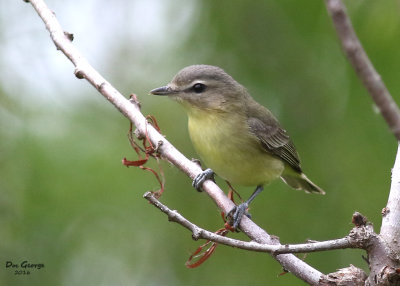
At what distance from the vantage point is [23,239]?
209 inches

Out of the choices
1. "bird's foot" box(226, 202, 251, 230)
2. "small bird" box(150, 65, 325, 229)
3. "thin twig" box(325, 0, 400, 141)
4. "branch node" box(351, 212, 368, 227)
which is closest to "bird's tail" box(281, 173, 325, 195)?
"small bird" box(150, 65, 325, 229)

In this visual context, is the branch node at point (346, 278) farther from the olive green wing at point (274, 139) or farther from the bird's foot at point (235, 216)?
the olive green wing at point (274, 139)

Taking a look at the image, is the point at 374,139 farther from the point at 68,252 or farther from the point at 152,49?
the point at 68,252

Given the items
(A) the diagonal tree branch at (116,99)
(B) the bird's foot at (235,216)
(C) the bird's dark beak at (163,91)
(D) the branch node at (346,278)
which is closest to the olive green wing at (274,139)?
(C) the bird's dark beak at (163,91)

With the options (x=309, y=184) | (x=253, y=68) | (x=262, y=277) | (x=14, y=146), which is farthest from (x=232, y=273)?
(x=14, y=146)

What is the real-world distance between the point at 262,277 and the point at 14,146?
262 centimetres

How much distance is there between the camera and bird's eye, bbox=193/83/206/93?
514 centimetres

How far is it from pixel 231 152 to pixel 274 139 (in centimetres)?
67

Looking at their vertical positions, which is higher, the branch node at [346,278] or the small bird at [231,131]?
the small bird at [231,131]

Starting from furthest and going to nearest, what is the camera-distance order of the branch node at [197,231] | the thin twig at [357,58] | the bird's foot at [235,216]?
the bird's foot at [235,216]
the branch node at [197,231]
the thin twig at [357,58]

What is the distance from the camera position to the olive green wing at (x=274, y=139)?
5480 mm

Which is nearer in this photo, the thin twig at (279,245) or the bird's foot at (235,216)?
the thin twig at (279,245)

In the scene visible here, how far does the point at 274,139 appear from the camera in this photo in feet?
18.3

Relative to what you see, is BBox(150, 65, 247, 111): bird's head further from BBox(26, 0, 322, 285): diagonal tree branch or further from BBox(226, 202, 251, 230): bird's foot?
BBox(226, 202, 251, 230): bird's foot
